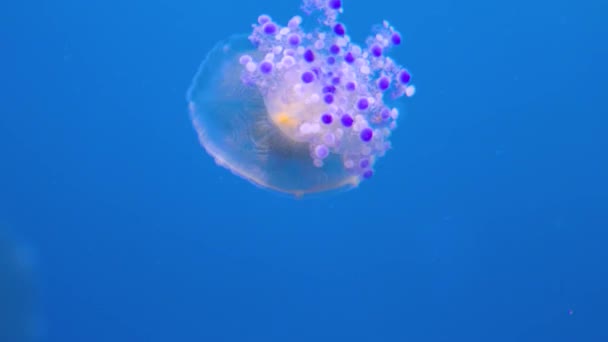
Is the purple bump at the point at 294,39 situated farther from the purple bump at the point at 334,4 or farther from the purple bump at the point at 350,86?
the purple bump at the point at 350,86

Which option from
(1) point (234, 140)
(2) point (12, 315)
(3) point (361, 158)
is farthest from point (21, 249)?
(3) point (361, 158)

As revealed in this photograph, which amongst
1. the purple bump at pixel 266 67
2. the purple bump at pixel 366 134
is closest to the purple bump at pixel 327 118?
the purple bump at pixel 366 134

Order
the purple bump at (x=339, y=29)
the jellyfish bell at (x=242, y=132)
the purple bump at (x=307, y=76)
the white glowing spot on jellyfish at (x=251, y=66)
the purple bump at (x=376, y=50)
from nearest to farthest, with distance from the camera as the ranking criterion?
the purple bump at (x=307, y=76) < the purple bump at (x=339, y=29) < the purple bump at (x=376, y=50) < the white glowing spot on jellyfish at (x=251, y=66) < the jellyfish bell at (x=242, y=132)

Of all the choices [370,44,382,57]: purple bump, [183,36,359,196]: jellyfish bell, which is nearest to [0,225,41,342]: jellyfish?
[183,36,359,196]: jellyfish bell

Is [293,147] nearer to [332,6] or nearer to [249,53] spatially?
[249,53]

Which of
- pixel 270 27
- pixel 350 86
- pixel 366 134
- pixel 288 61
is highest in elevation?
pixel 270 27

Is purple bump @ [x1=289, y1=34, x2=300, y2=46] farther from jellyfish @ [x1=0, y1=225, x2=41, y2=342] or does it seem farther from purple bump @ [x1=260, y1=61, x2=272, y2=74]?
jellyfish @ [x1=0, y1=225, x2=41, y2=342]

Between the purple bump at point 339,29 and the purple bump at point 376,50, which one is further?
the purple bump at point 376,50

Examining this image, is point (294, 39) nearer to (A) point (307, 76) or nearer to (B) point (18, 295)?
(A) point (307, 76)

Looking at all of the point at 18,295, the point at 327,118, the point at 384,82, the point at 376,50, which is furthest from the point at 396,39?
the point at 18,295
